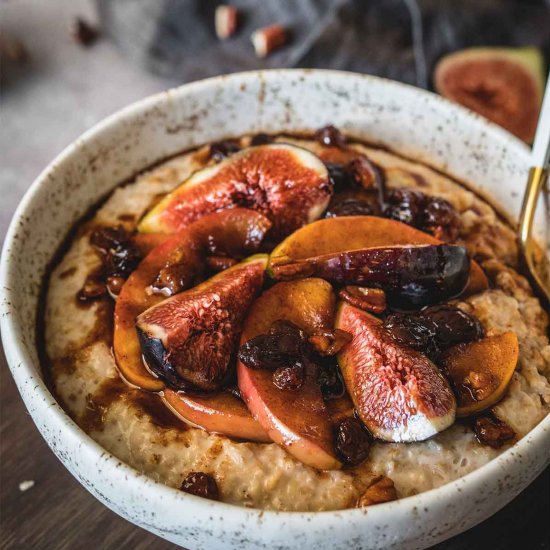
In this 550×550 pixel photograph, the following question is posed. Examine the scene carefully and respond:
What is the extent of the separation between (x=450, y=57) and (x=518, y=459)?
2.54m

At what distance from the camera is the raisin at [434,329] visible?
1.86 meters

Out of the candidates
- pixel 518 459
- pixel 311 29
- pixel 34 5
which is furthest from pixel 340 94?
pixel 34 5

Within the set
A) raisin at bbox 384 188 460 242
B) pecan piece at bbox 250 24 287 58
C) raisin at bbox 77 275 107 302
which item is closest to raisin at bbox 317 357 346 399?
raisin at bbox 384 188 460 242

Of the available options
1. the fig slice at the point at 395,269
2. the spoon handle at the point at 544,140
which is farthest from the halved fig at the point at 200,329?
the spoon handle at the point at 544,140

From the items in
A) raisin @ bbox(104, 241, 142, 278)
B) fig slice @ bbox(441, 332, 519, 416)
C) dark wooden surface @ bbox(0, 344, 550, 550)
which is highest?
raisin @ bbox(104, 241, 142, 278)

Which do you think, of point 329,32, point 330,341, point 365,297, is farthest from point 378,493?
point 329,32

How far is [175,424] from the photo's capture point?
183cm

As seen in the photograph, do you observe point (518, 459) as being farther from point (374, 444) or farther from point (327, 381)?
point (327, 381)

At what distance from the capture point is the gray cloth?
11.6 feet

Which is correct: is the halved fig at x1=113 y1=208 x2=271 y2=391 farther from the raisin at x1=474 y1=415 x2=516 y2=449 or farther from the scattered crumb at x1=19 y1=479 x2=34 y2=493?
the raisin at x1=474 y1=415 x2=516 y2=449

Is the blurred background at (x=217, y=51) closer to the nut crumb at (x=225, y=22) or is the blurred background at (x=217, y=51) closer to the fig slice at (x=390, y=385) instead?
the nut crumb at (x=225, y=22)

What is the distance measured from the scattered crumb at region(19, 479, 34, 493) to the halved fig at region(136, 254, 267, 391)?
532mm

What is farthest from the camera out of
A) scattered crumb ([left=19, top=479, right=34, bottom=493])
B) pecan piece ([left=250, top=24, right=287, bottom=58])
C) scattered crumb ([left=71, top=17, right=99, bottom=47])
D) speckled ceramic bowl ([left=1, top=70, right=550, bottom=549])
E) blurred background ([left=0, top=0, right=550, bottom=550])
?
scattered crumb ([left=71, top=17, right=99, bottom=47])

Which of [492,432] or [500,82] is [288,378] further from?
[500,82]
